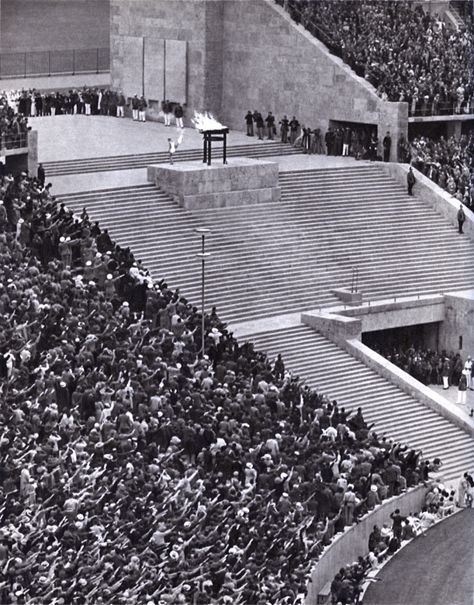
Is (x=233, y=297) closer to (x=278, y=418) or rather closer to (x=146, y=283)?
(x=146, y=283)

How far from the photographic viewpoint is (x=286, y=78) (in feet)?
235

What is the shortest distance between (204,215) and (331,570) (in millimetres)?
18208

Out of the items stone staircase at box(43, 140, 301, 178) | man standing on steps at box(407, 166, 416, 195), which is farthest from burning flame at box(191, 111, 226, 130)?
man standing on steps at box(407, 166, 416, 195)

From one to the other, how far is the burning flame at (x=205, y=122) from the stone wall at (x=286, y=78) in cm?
138

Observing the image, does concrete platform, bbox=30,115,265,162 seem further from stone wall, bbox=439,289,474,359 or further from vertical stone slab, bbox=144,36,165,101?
stone wall, bbox=439,289,474,359

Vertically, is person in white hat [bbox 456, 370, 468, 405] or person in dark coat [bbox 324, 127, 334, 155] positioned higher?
person in dark coat [bbox 324, 127, 334, 155]

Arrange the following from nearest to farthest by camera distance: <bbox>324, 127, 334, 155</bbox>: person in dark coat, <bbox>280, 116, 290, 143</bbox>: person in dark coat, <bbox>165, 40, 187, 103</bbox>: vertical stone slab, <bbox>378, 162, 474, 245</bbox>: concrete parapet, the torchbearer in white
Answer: the torchbearer in white < <bbox>378, 162, 474, 245</bbox>: concrete parapet < <bbox>324, 127, 334, 155</bbox>: person in dark coat < <bbox>280, 116, 290, 143</bbox>: person in dark coat < <bbox>165, 40, 187, 103</bbox>: vertical stone slab

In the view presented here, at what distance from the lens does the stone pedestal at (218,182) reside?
6238 cm

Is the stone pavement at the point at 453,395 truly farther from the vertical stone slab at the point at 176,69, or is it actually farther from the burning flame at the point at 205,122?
the vertical stone slab at the point at 176,69

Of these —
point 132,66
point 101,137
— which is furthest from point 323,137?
point 132,66

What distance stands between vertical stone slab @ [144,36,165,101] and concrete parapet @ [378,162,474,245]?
9345mm

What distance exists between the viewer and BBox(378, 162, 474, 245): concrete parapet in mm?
66312

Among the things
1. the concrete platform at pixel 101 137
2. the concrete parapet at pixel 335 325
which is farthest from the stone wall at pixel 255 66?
the concrete parapet at pixel 335 325

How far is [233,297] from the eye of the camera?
5903 centimetres
